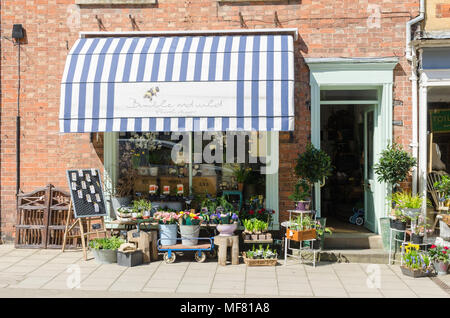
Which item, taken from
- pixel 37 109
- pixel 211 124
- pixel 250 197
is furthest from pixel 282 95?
pixel 37 109

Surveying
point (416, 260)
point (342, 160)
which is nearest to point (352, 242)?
point (416, 260)

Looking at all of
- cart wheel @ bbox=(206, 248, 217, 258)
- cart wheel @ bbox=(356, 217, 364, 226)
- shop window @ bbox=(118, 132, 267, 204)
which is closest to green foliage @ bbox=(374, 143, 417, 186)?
cart wheel @ bbox=(356, 217, 364, 226)

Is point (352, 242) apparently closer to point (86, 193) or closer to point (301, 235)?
point (301, 235)

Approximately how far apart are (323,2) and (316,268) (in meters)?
4.94

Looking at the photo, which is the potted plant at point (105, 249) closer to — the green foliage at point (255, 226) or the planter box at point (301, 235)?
the green foliage at point (255, 226)

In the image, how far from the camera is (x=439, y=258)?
8.00m

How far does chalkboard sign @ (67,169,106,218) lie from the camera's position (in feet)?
29.2

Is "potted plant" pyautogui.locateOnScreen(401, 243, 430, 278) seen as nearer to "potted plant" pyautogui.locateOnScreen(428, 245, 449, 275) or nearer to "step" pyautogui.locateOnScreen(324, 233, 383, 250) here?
"potted plant" pyautogui.locateOnScreen(428, 245, 449, 275)

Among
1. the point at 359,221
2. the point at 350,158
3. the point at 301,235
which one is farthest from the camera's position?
the point at 350,158

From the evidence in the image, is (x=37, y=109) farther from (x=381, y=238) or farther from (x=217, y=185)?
(x=381, y=238)

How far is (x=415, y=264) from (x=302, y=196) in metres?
2.15

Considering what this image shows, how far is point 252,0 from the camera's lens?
9375 millimetres

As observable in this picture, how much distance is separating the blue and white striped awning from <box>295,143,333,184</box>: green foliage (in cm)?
93

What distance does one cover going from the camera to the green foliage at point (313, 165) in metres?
8.72
